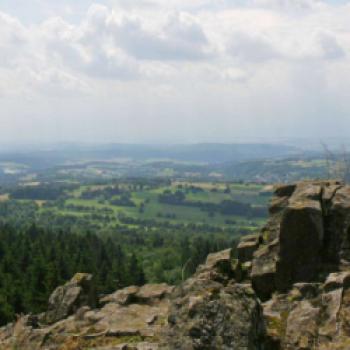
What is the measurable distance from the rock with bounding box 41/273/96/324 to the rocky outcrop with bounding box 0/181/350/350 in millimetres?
→ 111

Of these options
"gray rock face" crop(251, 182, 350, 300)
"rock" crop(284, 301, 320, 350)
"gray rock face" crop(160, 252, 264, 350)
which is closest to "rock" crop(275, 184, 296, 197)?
"gray rock face" crop(251, 182, 350, 300)

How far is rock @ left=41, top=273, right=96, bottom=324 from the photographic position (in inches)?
1832

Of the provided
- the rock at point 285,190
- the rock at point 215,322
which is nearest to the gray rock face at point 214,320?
the rock at point 215,322

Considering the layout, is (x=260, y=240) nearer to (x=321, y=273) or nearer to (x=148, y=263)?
(x=321, y=273)

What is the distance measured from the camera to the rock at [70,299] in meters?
46.5

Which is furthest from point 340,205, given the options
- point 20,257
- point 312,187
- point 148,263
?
point 148,263

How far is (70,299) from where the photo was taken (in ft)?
156

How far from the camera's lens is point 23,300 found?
2881 inches

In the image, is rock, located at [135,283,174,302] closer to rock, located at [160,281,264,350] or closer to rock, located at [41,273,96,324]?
rock, located at [41,273,96,324]

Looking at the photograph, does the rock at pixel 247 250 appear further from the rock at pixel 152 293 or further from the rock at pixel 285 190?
the rock at pixel 152 293

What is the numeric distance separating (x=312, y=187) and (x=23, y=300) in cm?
5403

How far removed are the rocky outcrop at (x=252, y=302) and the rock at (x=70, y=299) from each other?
0.36 feet

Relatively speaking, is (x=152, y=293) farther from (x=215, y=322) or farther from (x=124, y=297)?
(x=215, y=322)

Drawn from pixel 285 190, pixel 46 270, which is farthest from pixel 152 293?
pixel 46 270
